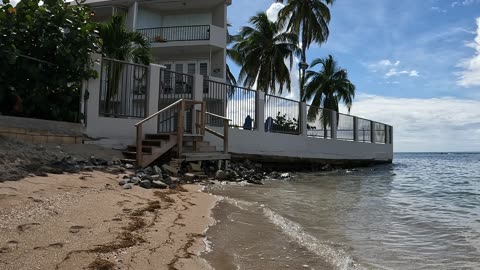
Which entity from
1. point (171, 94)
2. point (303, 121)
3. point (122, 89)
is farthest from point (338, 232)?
point (303, 121)

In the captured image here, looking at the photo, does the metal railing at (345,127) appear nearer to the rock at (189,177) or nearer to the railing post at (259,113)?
the railing post at (259,113)

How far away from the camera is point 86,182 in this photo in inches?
271

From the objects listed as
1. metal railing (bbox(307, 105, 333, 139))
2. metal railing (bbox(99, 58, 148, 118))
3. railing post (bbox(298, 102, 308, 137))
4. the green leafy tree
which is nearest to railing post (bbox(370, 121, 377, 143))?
metal railing (bbox(307, 105, 333, 139))

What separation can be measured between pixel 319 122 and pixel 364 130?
5684mm

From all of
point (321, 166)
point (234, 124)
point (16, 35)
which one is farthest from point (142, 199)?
point (321, 166)

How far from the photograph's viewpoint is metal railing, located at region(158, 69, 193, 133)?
1305cm

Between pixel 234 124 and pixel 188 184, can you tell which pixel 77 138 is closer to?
pixel 188 184

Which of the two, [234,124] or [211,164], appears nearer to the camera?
[211,164]

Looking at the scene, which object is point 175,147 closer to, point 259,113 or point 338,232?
point 259,113

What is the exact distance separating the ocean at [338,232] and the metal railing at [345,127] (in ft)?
44.2

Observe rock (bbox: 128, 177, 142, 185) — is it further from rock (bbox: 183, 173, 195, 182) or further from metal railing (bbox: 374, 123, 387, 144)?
metal railing (bbox: 374, 123, 387, 144)

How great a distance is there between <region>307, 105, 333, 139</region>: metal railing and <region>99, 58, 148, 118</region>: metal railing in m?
10.0

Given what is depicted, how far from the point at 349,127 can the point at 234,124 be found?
10.6 meters

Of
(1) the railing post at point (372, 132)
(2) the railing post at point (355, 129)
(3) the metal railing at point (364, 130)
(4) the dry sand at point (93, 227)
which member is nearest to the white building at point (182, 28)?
(2) the railing post at point (355, 129)
